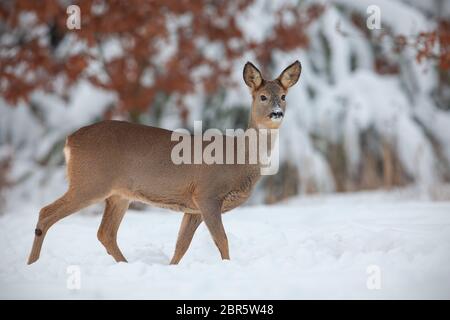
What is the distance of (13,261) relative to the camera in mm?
5465

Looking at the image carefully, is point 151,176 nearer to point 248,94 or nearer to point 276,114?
point 276,114

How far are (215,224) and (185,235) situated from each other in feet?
1.21

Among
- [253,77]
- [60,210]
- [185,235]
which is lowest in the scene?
[185,235]

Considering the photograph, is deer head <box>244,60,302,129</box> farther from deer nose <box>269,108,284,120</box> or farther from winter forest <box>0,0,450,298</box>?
winter forest <box>0,0,450,298</box>

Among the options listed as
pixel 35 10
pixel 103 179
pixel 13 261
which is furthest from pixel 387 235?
pixel 35 10

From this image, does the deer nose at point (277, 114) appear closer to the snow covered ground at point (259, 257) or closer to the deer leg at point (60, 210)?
the snow covered ground at point (259, 257)

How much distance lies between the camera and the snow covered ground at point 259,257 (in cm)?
410

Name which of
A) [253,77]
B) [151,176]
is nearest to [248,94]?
[253,77]

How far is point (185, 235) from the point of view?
556cm

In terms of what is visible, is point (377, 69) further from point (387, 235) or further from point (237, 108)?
point (387, 235)

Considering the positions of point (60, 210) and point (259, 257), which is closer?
point (60, 210)

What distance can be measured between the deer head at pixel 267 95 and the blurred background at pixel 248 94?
4239 millimetres

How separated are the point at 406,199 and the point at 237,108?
11.0ft

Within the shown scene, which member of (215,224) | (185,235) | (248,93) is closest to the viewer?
(215,224)
